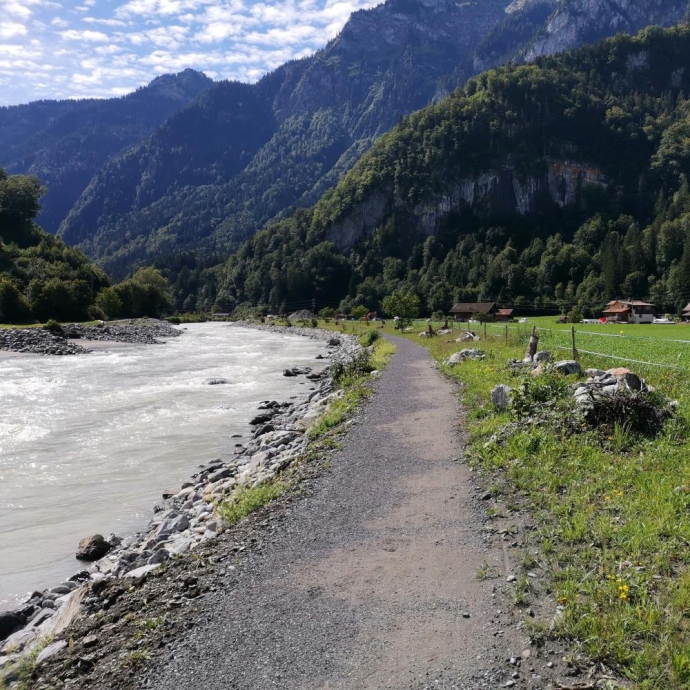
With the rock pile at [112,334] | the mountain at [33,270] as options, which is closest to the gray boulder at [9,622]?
the rock pile at [112,334]

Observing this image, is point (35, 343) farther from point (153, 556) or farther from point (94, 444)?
point (153, 556)

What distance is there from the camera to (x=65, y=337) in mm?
75250

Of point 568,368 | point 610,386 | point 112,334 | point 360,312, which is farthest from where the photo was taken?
point 360,312

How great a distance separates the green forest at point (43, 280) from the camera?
302 feet

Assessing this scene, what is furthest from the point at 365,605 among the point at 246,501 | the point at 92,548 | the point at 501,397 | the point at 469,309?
the point at 469,309

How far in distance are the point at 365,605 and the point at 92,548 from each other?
758 cm

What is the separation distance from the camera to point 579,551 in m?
7.10

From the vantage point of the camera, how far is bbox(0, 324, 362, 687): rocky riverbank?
24.2 feet

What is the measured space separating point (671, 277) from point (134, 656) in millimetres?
145312

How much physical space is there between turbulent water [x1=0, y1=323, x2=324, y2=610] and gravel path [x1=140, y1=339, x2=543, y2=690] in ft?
19.1

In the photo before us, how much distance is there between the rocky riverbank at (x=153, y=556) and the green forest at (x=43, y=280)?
294ft

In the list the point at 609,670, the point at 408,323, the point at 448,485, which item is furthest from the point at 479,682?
the point at 408,323

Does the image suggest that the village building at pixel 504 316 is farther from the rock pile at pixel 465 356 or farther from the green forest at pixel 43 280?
the rock pile at pixel 465 356

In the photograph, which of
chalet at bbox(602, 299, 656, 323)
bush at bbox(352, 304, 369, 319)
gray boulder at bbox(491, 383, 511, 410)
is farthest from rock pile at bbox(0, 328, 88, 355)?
chalet at bbox(602, 299, 656, 323)
